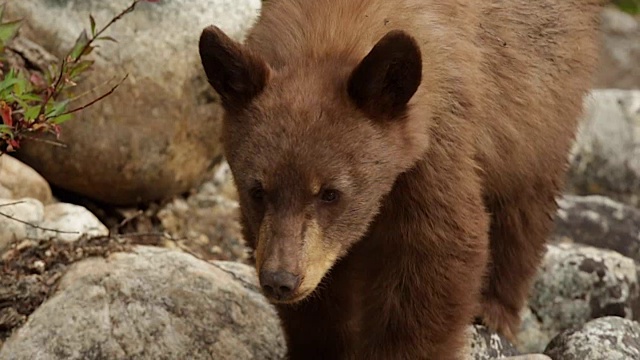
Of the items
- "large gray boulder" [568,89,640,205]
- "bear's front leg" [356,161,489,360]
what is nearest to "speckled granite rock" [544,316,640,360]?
"bear's front leg" [356,161,489,360]

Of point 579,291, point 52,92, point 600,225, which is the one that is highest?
point 52,92

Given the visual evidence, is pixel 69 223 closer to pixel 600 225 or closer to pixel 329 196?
pixel 329 196

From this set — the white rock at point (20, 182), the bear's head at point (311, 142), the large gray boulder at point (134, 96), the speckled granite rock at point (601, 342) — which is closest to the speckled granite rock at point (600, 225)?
the speckled granite rock at point (601, 342)

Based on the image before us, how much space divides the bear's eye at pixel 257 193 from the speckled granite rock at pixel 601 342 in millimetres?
1997

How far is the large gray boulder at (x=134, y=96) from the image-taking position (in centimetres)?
663

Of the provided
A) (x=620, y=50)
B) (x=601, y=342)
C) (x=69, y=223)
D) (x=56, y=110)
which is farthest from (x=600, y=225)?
(x=620, y=50)

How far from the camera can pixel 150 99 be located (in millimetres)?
6824

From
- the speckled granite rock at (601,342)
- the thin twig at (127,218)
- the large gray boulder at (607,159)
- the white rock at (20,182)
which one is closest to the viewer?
the speckled granite rock at (601,342)

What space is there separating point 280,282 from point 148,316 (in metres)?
1.37

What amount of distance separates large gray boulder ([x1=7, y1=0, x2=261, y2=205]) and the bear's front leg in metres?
2.01

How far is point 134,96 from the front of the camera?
22.2 feet

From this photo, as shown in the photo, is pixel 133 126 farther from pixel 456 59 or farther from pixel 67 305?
pixel 456 59

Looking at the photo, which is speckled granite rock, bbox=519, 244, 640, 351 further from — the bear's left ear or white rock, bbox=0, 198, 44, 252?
white rock, bbox=0, 198, 44, 252

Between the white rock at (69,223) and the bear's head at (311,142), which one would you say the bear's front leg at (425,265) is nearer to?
the bear's head at (311,142)
